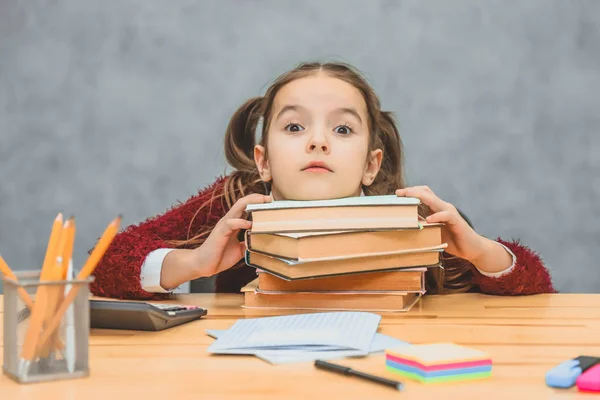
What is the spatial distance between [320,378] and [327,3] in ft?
7.01

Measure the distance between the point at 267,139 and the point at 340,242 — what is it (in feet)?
1.49

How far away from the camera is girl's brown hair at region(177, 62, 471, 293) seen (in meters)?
1.52

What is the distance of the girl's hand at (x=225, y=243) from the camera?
128 cm

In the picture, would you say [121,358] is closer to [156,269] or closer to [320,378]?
[320,378]

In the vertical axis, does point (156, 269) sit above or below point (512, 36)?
below

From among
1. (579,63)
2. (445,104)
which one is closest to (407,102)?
(445,104)

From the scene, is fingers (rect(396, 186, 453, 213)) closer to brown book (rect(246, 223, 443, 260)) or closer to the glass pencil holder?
brown book (rect(246, 223, 443, 260))

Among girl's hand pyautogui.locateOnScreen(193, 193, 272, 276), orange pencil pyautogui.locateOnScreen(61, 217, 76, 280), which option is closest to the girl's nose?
girl's hand pyautogui.locateOnScreen(193, 193, 272, 276)

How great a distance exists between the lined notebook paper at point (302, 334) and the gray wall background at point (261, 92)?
168 cm

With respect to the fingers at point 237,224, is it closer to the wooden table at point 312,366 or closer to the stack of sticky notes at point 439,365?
the wooden table at point 312,366

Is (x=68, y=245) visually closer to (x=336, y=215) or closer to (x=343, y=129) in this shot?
(x=336, y=215)

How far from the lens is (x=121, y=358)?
2.72 ft

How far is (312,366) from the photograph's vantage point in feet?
2.52

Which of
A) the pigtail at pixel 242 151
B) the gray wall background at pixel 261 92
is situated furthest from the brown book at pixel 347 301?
the gray wall background at pixel 261 92
